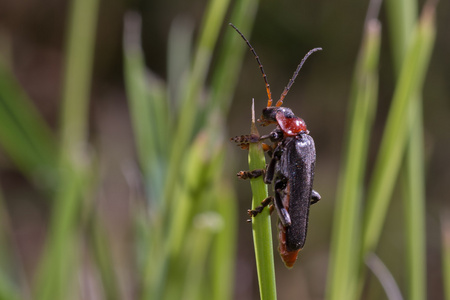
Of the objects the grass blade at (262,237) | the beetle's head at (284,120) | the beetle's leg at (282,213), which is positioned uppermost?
the beetle's head at (284,120)

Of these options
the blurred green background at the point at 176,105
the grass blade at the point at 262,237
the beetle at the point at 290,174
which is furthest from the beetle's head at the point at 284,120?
the blurred green background at the point at 176,105

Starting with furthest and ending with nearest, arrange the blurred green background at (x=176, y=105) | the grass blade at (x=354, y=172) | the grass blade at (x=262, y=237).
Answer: the blurred green background at (x=176, y=105) < the grass blade at (x=354, y=172) < the grass blade at (x=262, y=237)

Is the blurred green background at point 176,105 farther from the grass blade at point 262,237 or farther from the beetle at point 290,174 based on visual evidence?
the grass blade at point 262,237

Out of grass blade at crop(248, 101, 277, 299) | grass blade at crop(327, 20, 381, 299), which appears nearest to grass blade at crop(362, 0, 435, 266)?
grass blade at crop(327, 20, 381, 299)

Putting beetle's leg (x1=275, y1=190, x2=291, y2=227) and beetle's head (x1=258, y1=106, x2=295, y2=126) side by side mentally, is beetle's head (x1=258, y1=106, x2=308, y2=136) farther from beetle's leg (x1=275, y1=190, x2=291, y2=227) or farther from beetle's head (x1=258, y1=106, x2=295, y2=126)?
beetle's leg (x1=275, y1=190, x2=291, y2=227)

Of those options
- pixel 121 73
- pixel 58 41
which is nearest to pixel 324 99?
pixel 121 73

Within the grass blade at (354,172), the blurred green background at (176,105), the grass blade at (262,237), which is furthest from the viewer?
the blurred green background at (176,105)

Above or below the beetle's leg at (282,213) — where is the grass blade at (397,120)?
above

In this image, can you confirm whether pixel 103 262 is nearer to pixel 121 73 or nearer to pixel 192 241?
pixel 192 241
